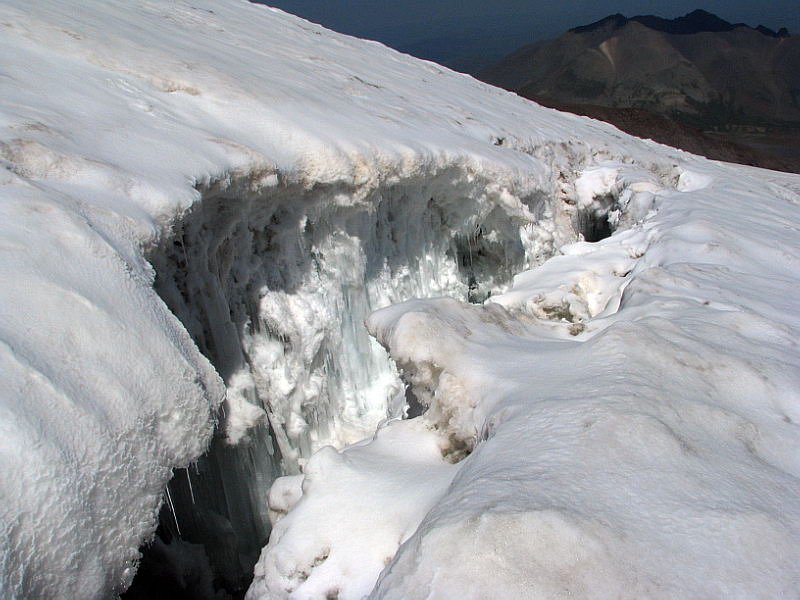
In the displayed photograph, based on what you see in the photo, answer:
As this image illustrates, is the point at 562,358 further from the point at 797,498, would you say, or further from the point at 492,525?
the point at 492,525

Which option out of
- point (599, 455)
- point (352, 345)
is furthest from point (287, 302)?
point (599, 455)

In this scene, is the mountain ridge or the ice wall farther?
the mountain ridge

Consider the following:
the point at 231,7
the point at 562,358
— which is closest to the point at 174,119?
the point at 562,358

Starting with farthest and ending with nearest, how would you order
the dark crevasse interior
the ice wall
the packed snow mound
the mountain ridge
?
1. the mountain ridge
2. the ice wall
3. the dark crevasse interior
4. the packed snow mound

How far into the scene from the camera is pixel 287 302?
11.3 ft

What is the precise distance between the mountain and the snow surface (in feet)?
126

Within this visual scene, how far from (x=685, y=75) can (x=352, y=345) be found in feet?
157

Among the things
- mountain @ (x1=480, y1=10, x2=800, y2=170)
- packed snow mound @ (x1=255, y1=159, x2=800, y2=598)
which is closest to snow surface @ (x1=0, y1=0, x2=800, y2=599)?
packed snow mound @ (x1=255, y1=159, x2=800, y2=598)

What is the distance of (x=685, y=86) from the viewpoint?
142 feet

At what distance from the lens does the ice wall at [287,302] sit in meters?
2.76

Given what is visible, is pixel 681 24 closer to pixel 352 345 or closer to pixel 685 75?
pixel 685 75

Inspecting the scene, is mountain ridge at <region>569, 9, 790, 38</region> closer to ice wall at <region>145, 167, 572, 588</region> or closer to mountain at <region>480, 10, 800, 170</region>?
mountain at <region>480, 10, 800, 170</region>

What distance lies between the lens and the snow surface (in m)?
1.42

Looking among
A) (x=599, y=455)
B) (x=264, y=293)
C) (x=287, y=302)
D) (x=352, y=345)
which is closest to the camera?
(x=599, y=455)
